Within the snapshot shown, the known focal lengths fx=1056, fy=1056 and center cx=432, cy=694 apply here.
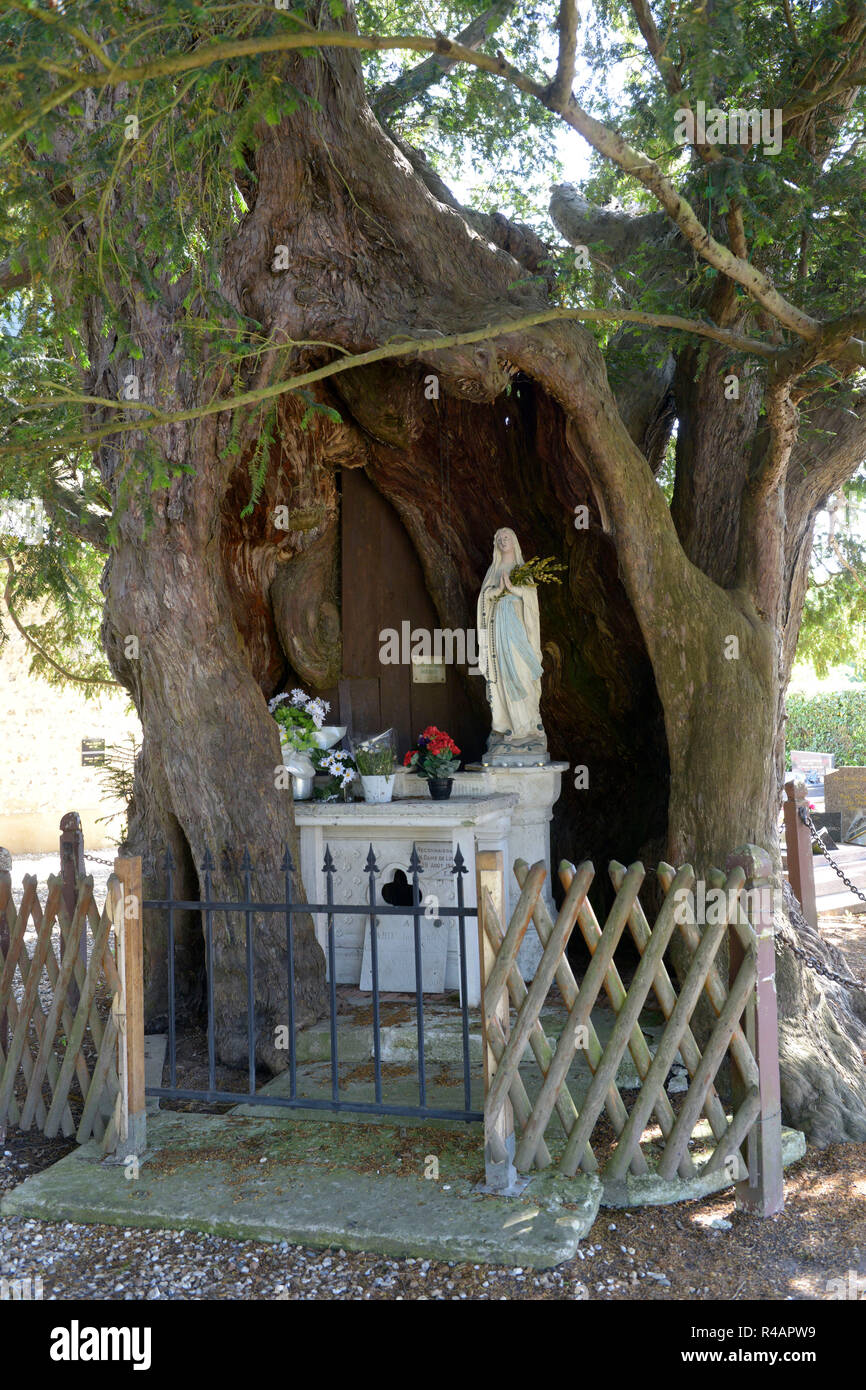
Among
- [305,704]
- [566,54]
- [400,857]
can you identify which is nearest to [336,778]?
[400,857]

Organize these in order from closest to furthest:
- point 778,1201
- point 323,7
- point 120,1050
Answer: point 778,1201
point 120,1050
point 323,7

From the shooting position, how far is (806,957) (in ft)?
19.7

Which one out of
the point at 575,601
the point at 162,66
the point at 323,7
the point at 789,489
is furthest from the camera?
the point at 575,601

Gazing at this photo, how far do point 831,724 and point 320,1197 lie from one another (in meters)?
20.2

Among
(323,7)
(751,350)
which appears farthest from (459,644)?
(323,7)

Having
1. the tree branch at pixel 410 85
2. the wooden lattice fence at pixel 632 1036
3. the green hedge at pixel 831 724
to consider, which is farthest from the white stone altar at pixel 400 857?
the green hedge at pixel 831 724

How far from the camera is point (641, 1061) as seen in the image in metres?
4.41

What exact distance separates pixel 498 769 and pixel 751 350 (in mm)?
3226

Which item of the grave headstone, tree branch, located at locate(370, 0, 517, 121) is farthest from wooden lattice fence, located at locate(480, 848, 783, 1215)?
the grave headstone

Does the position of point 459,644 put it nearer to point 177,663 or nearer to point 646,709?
point 646,709

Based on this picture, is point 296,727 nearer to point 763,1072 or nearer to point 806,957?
point 806,957

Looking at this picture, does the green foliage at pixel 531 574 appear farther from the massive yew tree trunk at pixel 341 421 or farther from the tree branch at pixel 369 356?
Answer: the tree branch at pixel 369 356

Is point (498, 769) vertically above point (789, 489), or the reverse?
point (789, 489)

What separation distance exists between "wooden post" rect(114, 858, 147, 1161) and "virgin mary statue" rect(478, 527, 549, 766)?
3474mm
